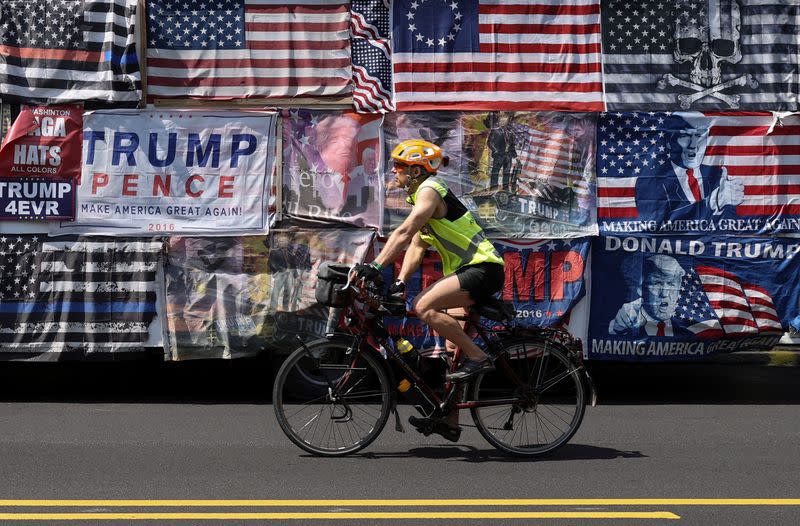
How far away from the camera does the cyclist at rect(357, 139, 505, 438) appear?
6.79 metres

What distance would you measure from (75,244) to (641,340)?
14.8 ft

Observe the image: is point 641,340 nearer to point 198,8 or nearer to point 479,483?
point 479,483

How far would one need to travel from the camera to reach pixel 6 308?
8.94 metres

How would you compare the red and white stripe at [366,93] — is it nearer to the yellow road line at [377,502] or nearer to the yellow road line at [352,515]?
the yellow road line at [377,502]

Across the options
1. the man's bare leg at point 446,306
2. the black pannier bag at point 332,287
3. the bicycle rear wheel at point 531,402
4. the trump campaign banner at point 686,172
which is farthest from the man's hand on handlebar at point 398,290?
the trump campaign banner at point 686,172

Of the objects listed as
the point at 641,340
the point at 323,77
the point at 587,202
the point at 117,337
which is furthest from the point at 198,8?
the point at 641,340

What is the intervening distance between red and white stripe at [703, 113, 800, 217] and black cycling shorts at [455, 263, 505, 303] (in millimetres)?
3162

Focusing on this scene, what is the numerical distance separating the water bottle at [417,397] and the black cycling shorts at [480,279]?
2.13 ft

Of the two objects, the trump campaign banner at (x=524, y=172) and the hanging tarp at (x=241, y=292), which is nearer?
the hanging tarp at (x=241, y=292)

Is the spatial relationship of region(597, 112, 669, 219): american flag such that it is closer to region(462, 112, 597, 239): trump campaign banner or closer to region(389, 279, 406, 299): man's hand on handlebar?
region(462, 112, 597, 239): trump campaign banner

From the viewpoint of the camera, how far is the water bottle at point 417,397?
22.8 ft

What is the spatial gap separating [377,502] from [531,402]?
1.60 m

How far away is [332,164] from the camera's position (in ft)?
30.0

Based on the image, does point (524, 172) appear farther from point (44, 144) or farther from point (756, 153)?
point (44, 144)
